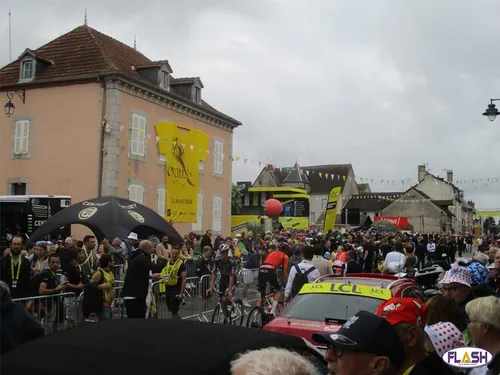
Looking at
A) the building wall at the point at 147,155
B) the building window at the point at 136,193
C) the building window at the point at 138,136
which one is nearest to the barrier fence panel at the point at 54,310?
the building wall at the point at 147,155

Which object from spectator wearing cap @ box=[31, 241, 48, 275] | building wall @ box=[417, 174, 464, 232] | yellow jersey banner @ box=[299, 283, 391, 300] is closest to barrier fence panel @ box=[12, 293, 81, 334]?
spectator wearing cap @ box=[31, 241, 48, 275]

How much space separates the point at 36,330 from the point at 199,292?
928 centimetres

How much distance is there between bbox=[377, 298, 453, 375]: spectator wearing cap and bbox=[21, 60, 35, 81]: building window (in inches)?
1024

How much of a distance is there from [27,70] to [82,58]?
8.96 ft

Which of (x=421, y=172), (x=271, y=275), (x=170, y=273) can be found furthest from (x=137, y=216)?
(x=421, y=172)

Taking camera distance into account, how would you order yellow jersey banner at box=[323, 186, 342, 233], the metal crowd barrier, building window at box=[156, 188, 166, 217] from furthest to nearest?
building window at box=[156, 188, 166, 217] → yellow jersey banner at box=[323, 186, 342, 233] → the metal crowd barrier

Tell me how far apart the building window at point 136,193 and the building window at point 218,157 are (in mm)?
7316

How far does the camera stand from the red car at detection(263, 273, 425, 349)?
21.9 feet

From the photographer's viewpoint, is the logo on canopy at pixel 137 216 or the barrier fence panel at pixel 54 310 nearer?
the barrier fence panel at pixel 54 310

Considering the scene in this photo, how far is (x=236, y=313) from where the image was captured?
11797 millimetres

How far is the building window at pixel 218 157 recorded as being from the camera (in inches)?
1291

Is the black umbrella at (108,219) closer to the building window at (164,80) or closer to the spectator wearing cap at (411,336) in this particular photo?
the spectator wearing cap at (411,336)

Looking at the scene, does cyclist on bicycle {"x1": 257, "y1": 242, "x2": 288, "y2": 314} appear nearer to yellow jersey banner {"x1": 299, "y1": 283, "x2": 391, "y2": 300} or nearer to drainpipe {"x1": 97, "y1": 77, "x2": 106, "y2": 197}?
yellow jersey banner {"x1": 299, "y1": 283, "x2": 391, "y2": 300}

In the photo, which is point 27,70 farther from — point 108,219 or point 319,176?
point 319,176
